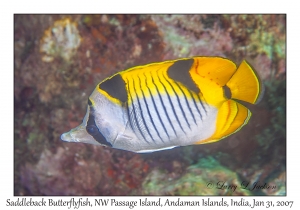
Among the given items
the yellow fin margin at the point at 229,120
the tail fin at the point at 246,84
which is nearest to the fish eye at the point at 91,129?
the yellow fin margin at the point at 229,120

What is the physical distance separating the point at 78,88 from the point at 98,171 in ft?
2.99

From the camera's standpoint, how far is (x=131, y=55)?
2592 mm

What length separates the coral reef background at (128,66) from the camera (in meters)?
2.42

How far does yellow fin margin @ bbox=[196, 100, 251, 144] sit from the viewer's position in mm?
1472

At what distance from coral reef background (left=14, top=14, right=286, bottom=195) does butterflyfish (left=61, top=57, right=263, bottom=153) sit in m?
0.87

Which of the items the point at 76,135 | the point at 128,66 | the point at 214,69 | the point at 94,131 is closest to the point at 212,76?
the point at 214,69

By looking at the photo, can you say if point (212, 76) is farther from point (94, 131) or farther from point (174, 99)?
point (94, 131)

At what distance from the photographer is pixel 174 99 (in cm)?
142

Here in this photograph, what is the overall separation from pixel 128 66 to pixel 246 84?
4.75 feet

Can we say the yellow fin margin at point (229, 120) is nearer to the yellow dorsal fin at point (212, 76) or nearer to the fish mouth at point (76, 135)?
the yellow dorsal fin at point (212, 76)

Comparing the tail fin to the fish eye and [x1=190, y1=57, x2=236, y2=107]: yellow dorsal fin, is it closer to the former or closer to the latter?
[x1=190, y1=57, x2=236, y2=107]: yellow dorsal fin

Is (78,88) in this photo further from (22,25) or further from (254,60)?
(254,60)

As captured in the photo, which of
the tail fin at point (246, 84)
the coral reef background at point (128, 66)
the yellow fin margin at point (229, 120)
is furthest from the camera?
the coral reef background at point (128, 66)

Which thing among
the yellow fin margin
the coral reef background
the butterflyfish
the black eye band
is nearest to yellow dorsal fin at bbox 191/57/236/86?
the butterflyfish
